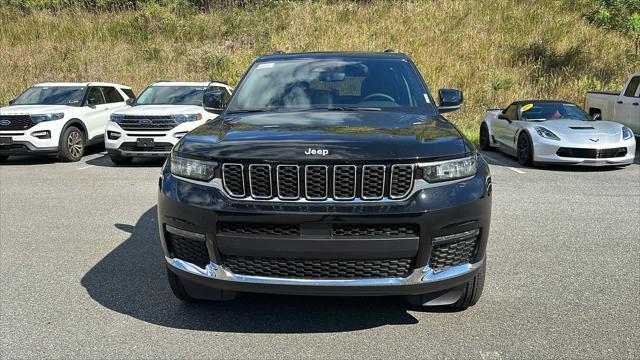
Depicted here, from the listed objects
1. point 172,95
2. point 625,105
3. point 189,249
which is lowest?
point 625,105

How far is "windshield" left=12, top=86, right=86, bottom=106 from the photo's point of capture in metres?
11.4

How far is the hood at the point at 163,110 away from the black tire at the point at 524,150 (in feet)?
20.5

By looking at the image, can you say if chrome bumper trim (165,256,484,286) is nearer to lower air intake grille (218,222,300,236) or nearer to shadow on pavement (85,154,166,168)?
lower air intake grille (218,222,300,236)

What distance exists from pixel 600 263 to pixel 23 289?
4.64 metres

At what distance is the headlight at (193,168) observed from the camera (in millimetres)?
2859

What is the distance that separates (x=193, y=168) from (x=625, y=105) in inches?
470

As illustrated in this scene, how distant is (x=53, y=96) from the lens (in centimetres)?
1158

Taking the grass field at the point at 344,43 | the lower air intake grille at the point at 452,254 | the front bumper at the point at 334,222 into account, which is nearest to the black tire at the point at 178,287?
the front bumper at the point at 334,222

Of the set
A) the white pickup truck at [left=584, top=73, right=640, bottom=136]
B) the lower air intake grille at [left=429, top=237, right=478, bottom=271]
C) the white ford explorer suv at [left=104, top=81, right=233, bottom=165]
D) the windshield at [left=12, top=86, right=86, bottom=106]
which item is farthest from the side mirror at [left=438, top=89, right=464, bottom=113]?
the windshield at [left=12, top=86, right=86, bottom=106]

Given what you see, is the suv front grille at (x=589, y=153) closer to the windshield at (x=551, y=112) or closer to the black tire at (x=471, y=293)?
the windshield at (x=551, y=112)

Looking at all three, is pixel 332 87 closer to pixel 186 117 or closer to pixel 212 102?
pixel 212 102

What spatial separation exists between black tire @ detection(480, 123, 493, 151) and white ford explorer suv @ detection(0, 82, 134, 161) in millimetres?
8970

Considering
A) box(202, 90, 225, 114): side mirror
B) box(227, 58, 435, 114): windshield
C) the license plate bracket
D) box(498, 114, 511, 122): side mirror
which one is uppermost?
box(227, 58, 435, 114): windshield

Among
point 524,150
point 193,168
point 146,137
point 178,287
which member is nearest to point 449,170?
point 193,168
